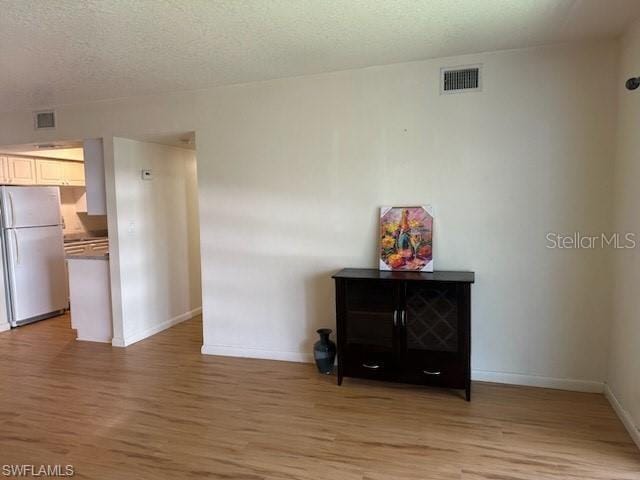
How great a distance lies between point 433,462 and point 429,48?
8.73 ft

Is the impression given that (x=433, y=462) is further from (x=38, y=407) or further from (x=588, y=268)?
(x=38, y=407)

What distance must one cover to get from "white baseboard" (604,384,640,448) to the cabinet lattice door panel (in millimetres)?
1039

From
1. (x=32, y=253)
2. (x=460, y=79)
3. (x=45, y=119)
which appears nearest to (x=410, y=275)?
(x=460, y=79)

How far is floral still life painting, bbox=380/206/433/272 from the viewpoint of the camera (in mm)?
3361

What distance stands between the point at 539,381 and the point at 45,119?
5.21 m

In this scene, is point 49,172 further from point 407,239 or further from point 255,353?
point 407,239

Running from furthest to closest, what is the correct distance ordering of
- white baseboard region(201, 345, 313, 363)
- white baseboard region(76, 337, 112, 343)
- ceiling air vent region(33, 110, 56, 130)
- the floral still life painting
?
white baseboard region(76, 337, 112, 343) → ceiling air vent region(33, 110, 56, 130) → white baseboard region(201, 345, 313, 363) → the floral still life painting

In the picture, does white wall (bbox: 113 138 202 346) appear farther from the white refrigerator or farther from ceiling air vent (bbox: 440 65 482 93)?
ceiling air vent (bbox: 440 65 482 93)

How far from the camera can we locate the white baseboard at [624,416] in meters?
2.46

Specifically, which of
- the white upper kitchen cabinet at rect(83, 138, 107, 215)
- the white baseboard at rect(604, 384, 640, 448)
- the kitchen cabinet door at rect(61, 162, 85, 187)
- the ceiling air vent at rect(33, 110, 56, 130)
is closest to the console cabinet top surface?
the white baseboard at rect(604, 384, 640, 448)

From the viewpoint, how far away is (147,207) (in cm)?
469

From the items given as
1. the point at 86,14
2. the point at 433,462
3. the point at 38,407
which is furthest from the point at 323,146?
the point at 38,407

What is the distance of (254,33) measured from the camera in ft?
8.77

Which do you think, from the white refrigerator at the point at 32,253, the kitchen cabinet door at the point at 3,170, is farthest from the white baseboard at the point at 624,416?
the kitchen cabinet door at the point at 3,170
